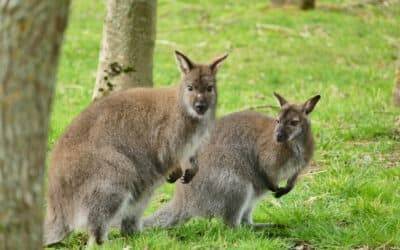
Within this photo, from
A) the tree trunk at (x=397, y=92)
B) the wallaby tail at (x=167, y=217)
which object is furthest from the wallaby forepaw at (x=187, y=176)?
the tree trunk at (x=397, y=92)

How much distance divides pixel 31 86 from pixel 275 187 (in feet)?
11.2

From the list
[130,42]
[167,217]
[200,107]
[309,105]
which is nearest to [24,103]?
[200,107]

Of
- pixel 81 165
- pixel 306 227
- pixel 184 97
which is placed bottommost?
pixel 306 227

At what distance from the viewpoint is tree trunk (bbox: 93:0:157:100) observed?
8.34 m

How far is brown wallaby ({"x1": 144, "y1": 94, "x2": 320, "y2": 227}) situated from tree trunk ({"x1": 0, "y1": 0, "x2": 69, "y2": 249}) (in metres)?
2.86

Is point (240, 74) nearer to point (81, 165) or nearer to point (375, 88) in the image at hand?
point (375, 88)

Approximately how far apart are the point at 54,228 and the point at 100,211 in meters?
0.36

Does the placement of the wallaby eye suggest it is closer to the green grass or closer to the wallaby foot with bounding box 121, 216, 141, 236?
the green grass

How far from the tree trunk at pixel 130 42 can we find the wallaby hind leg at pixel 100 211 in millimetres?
2936

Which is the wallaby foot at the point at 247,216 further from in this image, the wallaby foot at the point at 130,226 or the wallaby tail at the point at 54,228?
the wallaby tail at the point at 54,228

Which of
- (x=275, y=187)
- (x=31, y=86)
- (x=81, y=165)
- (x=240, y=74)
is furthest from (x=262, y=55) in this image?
(x=31, y=86)

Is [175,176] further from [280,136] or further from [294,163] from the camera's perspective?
[294,163]

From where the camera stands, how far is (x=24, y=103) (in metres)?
3.24

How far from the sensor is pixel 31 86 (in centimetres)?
324
